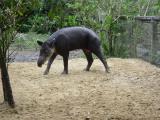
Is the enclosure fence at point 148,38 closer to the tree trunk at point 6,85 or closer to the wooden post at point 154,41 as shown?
the wooden post at point 154,41

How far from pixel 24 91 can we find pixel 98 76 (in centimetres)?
235

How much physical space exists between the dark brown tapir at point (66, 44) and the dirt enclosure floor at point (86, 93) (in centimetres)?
39

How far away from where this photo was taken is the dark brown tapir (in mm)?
11570

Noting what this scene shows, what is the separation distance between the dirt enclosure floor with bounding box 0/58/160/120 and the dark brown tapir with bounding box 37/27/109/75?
39 centimetres

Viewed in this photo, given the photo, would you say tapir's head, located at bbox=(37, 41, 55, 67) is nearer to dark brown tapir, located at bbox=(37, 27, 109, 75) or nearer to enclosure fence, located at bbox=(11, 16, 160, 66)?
dark brown tapir, located at bbox=(37, 27, 109, 75)

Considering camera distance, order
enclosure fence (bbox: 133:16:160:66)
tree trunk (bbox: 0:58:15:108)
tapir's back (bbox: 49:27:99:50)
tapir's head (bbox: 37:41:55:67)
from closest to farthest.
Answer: tree trunk (bbox: 0:58:15:108)
tapir's head (bbox: 37:41:55:67)
tapir's back (bbox: 49:27:99:50)
enclosure fence (bbox: 133:16:160:66)

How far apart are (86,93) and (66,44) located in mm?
2801

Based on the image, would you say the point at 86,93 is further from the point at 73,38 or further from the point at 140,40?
the point at 140,40

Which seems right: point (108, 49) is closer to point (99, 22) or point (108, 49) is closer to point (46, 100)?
point (99, 22)

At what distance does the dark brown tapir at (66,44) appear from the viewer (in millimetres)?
11570

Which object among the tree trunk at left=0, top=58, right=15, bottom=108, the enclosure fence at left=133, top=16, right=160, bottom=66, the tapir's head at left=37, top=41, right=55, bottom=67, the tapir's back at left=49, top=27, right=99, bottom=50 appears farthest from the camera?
the enclosure fence at left=133, top=16, right=160, bottom=66

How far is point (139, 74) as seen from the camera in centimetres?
1151

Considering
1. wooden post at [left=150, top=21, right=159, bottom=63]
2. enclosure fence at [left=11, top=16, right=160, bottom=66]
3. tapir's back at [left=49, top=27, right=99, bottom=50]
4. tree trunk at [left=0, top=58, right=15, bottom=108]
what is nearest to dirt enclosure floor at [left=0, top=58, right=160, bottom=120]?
tree trunk at [left=0, top=58, right=15, bottom=108]

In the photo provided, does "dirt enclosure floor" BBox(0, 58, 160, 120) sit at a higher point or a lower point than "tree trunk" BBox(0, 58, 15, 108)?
lower
